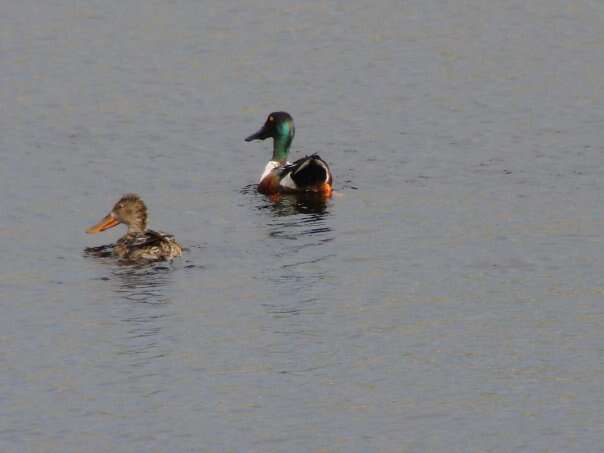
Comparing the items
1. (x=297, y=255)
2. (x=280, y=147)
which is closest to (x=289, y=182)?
(x=280, y=147)

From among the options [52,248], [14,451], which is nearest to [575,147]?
[52,248]

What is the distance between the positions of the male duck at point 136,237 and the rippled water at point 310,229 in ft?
0.82

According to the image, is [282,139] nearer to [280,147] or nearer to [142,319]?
[280,147]

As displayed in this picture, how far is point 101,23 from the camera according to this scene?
1476 inches

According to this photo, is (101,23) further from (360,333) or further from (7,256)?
(360,333)

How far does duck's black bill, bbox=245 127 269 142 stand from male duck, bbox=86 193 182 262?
6420mm

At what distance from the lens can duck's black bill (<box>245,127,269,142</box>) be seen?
28.1 meters

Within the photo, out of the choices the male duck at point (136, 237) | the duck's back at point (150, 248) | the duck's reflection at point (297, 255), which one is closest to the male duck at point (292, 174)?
the duck's reflection at point (297, 255)

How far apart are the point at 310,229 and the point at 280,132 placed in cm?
535

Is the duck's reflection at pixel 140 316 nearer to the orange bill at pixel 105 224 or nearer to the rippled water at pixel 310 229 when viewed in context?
the rippled water at pixel 310 229

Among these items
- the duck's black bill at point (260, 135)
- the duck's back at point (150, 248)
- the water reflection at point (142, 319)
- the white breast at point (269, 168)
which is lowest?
the water reflection at point (142, 319)

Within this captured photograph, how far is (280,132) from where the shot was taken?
27922mm

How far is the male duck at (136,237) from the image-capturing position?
20.3m

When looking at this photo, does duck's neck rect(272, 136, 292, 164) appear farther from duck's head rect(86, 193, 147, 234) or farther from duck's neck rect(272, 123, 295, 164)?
duck's head rect(86, 193, 147, 234)
